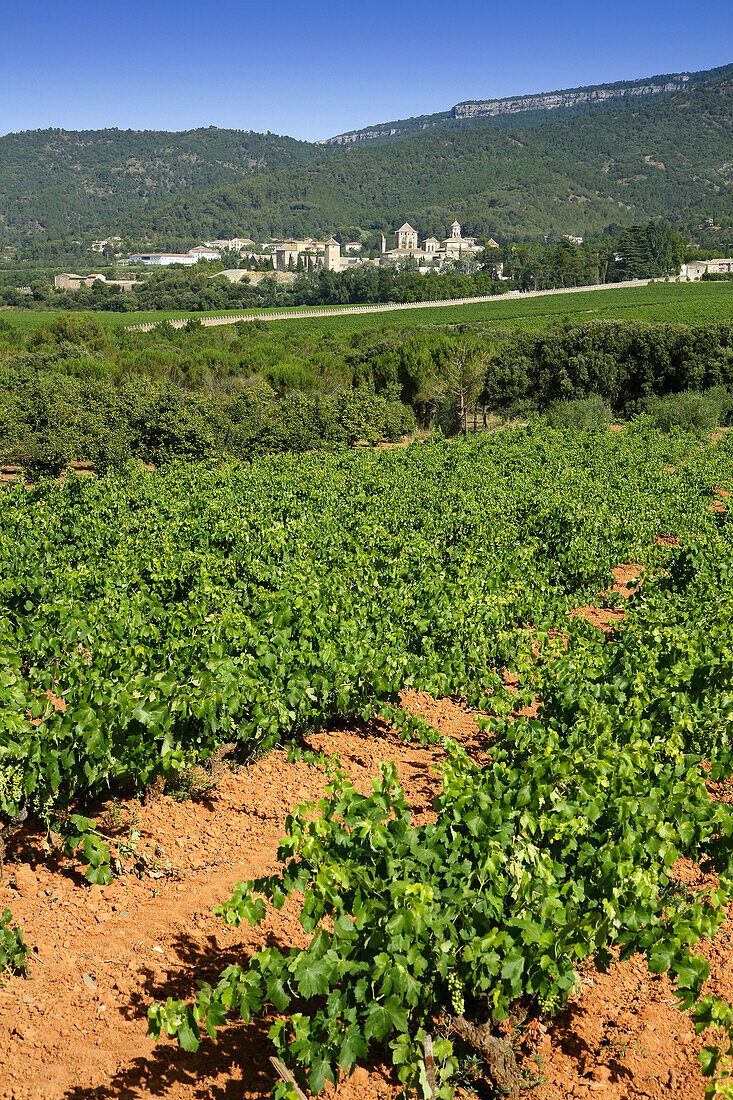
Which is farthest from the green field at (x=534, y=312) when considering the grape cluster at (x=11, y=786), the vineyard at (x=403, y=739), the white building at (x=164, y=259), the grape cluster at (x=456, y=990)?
the white building at (x=164, y=259)

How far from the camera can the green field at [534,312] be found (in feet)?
218

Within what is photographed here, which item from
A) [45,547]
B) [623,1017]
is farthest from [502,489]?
[623,1017]

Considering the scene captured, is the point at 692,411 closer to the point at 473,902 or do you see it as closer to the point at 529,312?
the point at 473,902

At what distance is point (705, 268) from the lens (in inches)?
5034

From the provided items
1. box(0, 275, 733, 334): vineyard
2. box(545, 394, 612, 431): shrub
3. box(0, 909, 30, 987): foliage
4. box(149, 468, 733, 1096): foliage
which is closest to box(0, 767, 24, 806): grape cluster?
box(0, 909, 30, 987): foliage

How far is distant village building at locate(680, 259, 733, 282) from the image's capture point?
417 feet

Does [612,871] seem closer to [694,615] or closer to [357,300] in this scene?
[694,615]

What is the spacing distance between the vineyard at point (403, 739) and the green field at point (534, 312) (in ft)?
170

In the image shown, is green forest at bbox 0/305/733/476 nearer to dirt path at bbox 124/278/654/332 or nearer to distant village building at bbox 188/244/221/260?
dirt path at bbox 124/278/654/332

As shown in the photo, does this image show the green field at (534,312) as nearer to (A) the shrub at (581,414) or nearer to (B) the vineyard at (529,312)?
(B) the vineyard at (529,312)

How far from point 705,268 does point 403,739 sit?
139m

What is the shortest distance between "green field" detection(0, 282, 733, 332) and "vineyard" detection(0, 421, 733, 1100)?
2043 inches

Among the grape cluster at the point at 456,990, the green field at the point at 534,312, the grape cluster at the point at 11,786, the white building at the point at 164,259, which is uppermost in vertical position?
the white building at the point at 164,259

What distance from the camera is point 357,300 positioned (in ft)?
349
